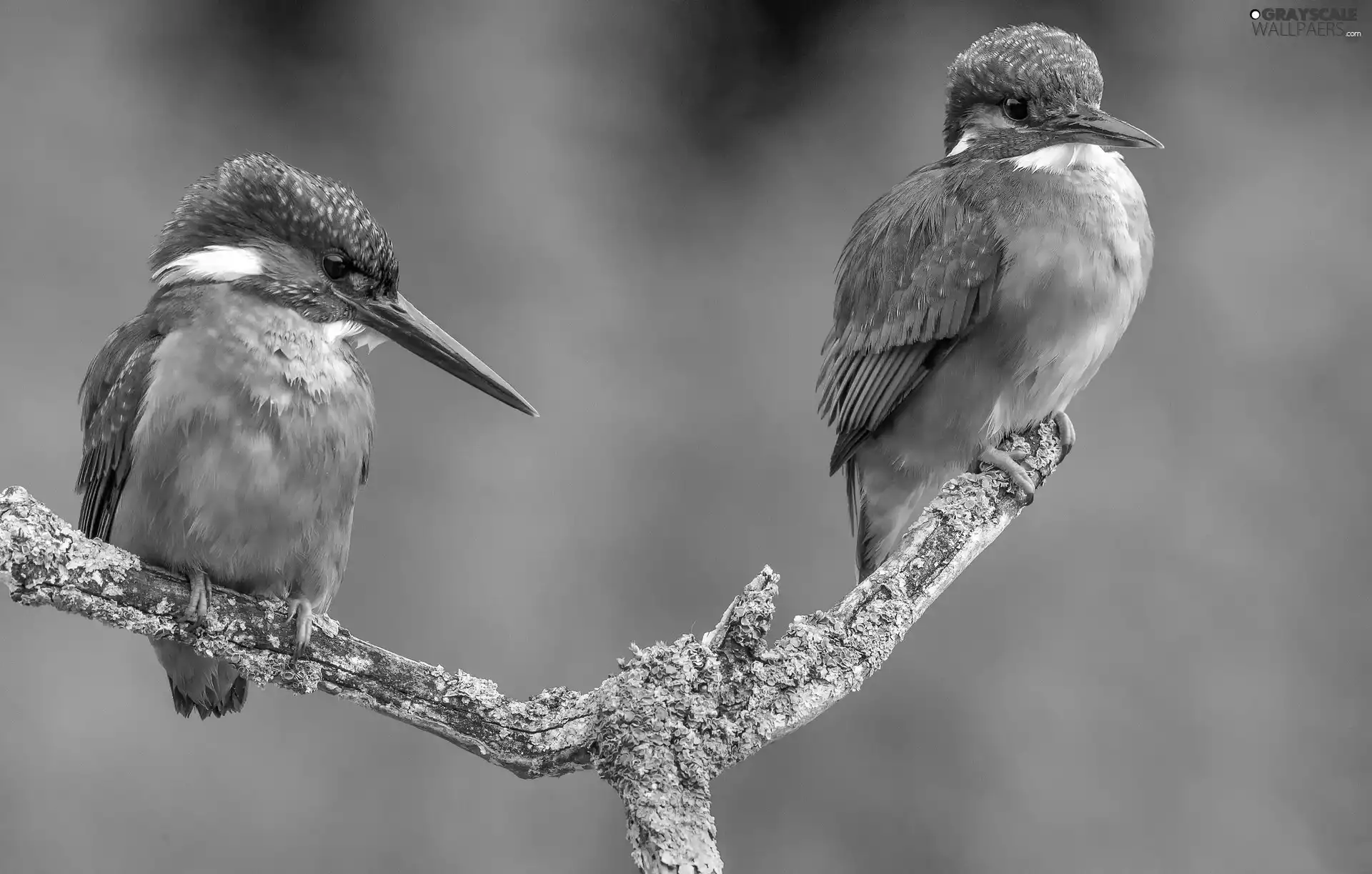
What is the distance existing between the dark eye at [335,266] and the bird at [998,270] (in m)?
0.95

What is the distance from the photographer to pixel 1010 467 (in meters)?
2.06

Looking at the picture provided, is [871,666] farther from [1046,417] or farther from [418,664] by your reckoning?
[1046,417]

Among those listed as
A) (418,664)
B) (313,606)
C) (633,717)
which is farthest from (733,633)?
(313,606)

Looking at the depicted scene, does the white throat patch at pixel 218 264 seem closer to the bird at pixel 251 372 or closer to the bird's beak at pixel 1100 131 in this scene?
the bird at pixel 251 372

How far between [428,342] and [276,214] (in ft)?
0.85

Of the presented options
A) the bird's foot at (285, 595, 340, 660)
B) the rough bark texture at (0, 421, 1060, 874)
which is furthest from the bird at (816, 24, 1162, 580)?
the bird's foot at (285, 595, 340, 660)

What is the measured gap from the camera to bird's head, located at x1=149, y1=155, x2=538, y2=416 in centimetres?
168

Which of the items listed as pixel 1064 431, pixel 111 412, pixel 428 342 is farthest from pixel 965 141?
pixel 111 412

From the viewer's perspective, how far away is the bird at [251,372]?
66.0 inches

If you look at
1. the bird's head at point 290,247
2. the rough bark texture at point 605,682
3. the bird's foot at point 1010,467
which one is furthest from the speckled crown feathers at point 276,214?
the bird's foot at point 1010,467

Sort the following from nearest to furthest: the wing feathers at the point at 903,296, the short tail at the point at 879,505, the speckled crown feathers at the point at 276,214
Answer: the speckled crown feathers at the point at 276,214, the wing feathers at the point at 903,296, the short tail at the point at 879,505

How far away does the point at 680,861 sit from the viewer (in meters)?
1.36

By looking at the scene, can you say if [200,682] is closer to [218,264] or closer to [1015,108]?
[218,264]

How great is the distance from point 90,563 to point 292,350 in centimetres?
38
